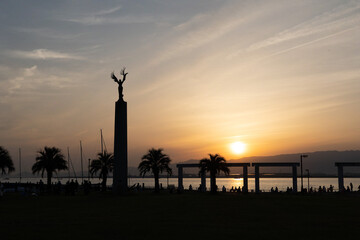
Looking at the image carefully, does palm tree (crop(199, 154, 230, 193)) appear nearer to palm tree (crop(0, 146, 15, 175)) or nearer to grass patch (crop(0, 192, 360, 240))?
palm tree (crop(0, 146, 15, 175))

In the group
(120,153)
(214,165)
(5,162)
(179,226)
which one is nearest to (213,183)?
(214,165)

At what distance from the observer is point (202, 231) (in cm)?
1683

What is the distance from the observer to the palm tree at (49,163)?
188ft

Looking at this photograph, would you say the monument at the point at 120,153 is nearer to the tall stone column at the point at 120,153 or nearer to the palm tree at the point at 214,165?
the tall stone column at the point at 120,153

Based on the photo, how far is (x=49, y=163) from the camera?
5738 centimetres

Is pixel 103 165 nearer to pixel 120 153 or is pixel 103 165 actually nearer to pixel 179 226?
pixel 120 153

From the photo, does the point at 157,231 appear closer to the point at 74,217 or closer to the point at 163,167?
the point at 74,217

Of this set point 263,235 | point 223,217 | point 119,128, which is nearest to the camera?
point 263,235

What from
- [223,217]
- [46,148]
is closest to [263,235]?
[223,217]

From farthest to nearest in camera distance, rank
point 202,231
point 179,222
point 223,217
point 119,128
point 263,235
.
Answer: point 119,128 < point 223,217 < point 179,222 < point 202,231 < point 263,235

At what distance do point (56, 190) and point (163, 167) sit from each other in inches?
560

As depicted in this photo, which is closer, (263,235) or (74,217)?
(263,235)

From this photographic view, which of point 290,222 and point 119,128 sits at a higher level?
point 119,128

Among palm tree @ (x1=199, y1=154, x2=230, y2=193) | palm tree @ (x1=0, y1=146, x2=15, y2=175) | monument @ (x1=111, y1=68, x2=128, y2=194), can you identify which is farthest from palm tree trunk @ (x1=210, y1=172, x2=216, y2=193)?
palm tree @ (x1=0, y1=146, x2=15, y2=175)
